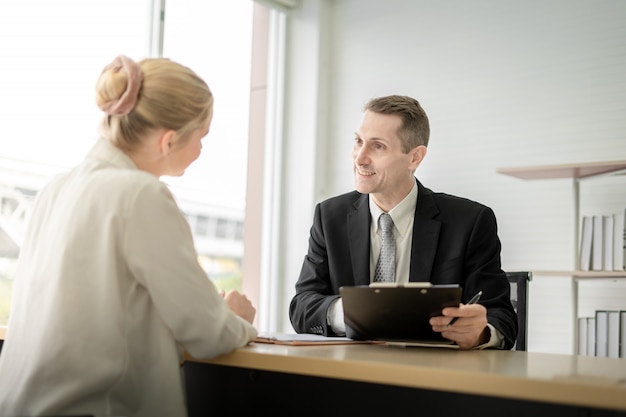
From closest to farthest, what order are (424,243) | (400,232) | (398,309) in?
(398,309) → (424,243) → (400,232)

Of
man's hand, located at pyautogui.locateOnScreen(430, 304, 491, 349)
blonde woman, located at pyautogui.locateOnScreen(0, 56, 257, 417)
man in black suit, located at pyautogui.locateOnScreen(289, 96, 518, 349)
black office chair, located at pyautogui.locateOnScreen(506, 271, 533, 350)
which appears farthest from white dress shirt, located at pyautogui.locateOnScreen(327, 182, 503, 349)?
blonde woman, located at pyautogui.locateOnScreen(0, 56, 257, 417)

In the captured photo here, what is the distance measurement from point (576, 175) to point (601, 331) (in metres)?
0.86

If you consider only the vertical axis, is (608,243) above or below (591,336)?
above

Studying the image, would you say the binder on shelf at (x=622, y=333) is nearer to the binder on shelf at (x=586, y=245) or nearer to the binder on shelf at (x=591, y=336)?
the binder on shelf at (x=591, y=336)

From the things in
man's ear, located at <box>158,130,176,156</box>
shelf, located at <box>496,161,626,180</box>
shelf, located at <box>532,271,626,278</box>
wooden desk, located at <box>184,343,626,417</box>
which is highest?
shelf, located at <box>496,161,626,180</box>

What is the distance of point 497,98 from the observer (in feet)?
15.4

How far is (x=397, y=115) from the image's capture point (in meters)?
2.77

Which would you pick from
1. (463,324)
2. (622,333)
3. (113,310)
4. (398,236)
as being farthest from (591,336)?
(113,310)

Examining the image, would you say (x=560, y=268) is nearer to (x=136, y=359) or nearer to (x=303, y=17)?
(x=303, y=17)

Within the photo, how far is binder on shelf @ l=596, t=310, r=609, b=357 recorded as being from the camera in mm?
3781

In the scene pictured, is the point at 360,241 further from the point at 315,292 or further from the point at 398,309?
the point at 398,309

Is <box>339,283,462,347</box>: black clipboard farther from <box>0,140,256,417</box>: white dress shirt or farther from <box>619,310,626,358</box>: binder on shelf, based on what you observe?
<box>619,310,626,358</box>: binder on shelf

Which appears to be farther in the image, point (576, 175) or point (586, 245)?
point (576, 175)

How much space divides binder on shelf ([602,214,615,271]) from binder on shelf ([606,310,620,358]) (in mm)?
242
